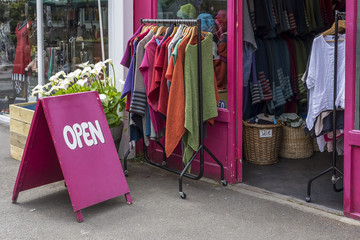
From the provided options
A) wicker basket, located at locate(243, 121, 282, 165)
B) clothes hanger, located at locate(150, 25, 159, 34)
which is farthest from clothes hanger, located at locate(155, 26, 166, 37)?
wicker basket, located at locate(243, 121, 282, 165)

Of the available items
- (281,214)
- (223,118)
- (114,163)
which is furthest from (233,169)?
(114,163)

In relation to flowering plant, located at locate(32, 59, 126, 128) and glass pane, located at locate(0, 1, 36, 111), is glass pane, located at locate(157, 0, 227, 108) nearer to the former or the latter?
flowering plant, located at locate(32, 59, 126, 128)

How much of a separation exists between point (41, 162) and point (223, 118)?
177cm

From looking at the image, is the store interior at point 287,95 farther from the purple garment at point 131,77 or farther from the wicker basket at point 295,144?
the purple garment at point 131,77

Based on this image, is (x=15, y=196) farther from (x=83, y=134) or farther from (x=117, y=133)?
(x=117, y=133)

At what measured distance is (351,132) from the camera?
4043 mm

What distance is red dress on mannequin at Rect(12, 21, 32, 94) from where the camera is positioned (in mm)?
7324

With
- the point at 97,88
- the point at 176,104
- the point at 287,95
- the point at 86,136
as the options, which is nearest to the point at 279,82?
the point at 287,95

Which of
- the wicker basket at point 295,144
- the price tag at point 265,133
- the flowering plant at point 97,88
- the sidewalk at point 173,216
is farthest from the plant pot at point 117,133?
the wicker basket at point 295,144

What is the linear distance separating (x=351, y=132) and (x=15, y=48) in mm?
5411

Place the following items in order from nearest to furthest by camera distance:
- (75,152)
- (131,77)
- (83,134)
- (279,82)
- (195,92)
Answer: (75,152), (83,134), (195,92), (131,77), (279,82)

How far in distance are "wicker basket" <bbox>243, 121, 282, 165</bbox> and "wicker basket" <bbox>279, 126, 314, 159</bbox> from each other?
19cm

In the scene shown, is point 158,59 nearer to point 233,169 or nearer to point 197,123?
point 197,123

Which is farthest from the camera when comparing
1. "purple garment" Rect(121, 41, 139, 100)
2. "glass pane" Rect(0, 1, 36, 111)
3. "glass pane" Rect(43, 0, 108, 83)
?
"glass pane" Rect(0, 1, 36, 111)
